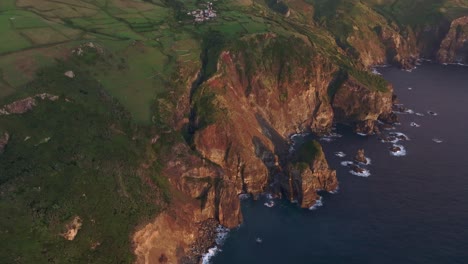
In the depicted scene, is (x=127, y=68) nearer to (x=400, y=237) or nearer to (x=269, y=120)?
(x=269, y=120)

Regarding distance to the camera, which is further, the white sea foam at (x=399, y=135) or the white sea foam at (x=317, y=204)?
the white sea foam at (x=399, y=135)

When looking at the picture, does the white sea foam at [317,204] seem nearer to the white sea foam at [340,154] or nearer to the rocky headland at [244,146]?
the rocky headland at [244,146]

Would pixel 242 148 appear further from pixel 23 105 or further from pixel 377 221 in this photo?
pixel 23 105

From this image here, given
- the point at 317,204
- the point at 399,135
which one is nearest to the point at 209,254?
the point at 317,204

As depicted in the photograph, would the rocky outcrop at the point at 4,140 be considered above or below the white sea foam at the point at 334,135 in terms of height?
above

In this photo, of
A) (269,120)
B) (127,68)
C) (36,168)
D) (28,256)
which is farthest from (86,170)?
(269,120)

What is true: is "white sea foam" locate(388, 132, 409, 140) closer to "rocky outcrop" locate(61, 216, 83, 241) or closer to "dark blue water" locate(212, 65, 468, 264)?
"dark blue water" locate(212, 65, 468, 264)

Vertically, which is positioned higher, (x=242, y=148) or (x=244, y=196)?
(x=242, y=148)

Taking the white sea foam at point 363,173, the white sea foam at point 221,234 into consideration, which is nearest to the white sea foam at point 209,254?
the white sea foam at point 221,234

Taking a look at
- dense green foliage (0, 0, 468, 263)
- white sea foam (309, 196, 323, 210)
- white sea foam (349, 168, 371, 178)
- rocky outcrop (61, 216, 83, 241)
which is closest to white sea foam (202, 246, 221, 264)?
dense green foliage (0, 0, 468, 263)
